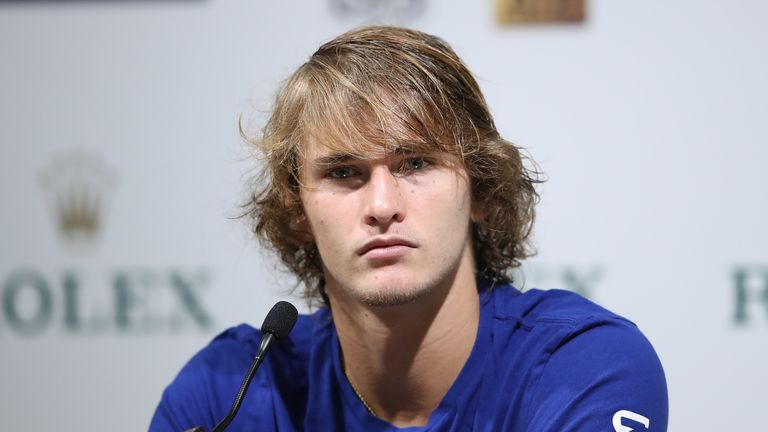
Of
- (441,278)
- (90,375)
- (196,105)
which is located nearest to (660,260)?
(441,278)

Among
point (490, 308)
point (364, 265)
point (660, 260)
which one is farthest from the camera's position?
point (660, 260)

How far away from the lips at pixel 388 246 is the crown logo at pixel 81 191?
148 cm

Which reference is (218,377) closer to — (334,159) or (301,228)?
(301,228)

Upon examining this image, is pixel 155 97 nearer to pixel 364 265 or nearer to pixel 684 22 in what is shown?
pixel 364 265

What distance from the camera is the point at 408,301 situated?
1.60 m

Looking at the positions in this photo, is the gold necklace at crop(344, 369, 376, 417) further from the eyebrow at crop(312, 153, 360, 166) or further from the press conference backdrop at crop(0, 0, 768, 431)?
the press conference backdrop at crop(0, 0, 768, 431)

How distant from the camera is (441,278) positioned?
1629 mm

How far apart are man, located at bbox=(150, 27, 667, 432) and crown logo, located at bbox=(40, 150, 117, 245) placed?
1049 mm

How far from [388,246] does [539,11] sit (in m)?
1.30

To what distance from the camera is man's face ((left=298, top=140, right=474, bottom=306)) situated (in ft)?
5.13

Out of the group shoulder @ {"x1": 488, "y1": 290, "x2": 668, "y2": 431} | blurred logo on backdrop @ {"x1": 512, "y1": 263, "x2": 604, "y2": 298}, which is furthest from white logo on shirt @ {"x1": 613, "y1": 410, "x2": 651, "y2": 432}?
blurred logo on backdrop @ {"x1": 512, "y1": 263, "x2": 604, "y2": 298}

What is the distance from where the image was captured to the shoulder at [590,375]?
142cm

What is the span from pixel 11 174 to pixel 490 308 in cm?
181

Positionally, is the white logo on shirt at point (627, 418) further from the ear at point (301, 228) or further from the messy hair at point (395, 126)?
the ear at point (301, 228)
